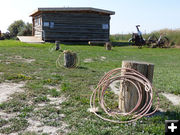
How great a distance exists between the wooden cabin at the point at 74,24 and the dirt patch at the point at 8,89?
1794cm

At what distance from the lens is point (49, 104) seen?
482 centimetres

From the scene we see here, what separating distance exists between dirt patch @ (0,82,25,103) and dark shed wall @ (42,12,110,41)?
1816 centimetres

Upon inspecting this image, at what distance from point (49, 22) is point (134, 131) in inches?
853

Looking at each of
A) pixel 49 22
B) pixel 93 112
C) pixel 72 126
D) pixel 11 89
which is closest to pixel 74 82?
pixel 11 89

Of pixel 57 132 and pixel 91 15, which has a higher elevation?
pixel 91 15

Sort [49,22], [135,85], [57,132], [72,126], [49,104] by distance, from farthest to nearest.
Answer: [49,22], [49,104], [135,85], [72,126], [57,132]

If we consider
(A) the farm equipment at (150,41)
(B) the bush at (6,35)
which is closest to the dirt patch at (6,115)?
(A) the farm equipment at (150,41)

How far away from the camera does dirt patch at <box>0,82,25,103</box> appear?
521cm

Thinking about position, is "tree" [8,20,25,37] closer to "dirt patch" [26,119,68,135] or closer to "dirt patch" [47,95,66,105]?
"dirt patch" [47,95,66,105]

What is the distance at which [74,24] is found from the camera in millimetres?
24672

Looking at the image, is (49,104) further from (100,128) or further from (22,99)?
(100,128)

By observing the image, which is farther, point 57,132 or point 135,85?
point 135,85


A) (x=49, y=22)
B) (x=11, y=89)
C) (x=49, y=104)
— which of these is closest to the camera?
(x=49, y=104)

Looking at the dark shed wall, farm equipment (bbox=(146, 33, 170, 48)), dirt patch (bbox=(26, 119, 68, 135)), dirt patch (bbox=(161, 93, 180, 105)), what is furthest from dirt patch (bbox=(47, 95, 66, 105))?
farm equipment (bbox=(146, 33, 170, 48))
